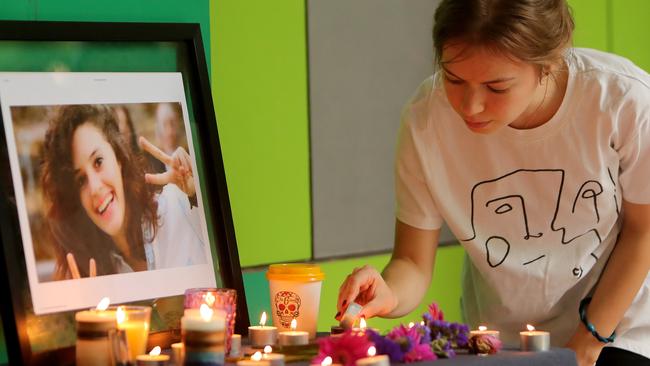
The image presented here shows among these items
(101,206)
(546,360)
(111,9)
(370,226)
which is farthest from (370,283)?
(370,226)

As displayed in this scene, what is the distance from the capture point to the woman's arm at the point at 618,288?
1706 millimetres

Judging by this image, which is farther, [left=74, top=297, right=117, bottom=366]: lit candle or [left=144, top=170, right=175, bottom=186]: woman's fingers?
[left=144, top=170, right=175, bottom=186]: woman's fingers

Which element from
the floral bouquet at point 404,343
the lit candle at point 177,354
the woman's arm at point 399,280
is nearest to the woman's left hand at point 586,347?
the woman's arm at point 399,280

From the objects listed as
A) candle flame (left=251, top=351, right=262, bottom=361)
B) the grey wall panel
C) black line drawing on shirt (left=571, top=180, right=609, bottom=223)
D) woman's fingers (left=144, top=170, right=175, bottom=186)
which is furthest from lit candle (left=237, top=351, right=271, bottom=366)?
the grey wall panel

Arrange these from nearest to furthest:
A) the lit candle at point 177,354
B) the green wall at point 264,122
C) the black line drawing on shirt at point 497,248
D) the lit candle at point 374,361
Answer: the lit candle at point 374,361
the lit candle at point 177,354
the black line drawing on shirt at point 497,248
the green wall at point 264,122

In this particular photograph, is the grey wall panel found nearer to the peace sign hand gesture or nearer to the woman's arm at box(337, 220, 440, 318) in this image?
the woman's arm at box(337, 220, 440, 318)

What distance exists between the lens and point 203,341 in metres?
1.22

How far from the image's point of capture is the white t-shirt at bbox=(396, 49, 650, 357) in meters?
1.70

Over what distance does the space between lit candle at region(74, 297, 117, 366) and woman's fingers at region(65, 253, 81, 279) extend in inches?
6.8

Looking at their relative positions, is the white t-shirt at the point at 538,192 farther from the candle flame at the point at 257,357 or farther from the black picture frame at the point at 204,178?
the candle flame at the point at 257,357

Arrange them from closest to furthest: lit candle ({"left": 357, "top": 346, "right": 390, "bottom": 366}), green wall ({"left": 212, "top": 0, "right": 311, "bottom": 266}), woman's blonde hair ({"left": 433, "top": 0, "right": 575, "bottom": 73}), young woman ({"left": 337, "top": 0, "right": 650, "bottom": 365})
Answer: lit candle ({"left": 357, "top": 346, "right": 390, "bottom": 366})
woman's blonde hair ({"left": 433, "top": 0, "right": 575, "bottom": 73})
young woman ({"left": 337, "top": 0, "right": 650, "bottom": 365})
green wall ({"left": 212, "top": 0, "right": 311, "bottom": 266})

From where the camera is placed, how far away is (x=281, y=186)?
2105 millimetres

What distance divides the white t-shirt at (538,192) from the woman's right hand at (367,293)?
0.21 metres

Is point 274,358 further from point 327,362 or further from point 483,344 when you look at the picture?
point 483,344
